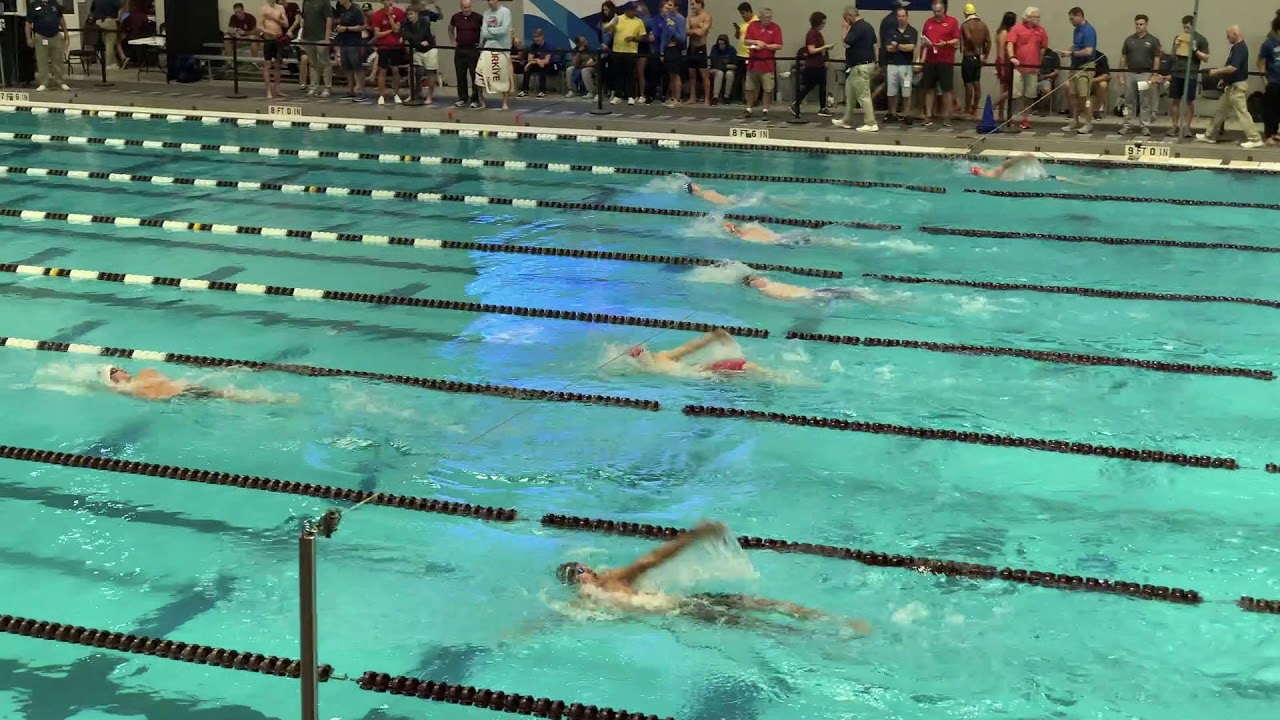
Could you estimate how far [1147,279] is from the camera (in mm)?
9125

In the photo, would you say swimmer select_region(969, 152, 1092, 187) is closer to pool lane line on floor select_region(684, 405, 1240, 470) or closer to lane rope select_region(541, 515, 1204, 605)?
pool lane line on floor select_region(684, 405, 1240, 470)

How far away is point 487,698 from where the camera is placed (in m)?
4.07

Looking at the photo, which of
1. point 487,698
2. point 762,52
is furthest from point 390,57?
point 487,698

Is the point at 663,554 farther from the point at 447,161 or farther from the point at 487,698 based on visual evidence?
the point at 447,161

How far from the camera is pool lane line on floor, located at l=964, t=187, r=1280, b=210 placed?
1113 centimetres

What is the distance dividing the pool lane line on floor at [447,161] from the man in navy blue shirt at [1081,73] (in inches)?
106

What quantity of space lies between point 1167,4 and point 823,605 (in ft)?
40.9

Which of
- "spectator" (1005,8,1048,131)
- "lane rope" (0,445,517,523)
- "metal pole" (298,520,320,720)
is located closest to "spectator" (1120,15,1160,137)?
"spectator" (1005,8,1048,131)

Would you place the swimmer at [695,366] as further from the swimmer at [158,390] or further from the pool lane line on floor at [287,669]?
the pool lane line on floor at [287,669]

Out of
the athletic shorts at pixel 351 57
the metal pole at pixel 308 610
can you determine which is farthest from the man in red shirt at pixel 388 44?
the metal pole at pixel 308 610

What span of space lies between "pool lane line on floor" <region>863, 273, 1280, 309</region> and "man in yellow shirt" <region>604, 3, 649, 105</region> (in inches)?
262

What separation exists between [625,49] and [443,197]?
14.7ft

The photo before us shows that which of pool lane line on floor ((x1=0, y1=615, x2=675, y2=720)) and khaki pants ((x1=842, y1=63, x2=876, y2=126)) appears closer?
pool lane line on floor ((x1=0, y1=615, x2=675, y2=720))

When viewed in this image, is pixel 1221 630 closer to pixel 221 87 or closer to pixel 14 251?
pixel 14 251
